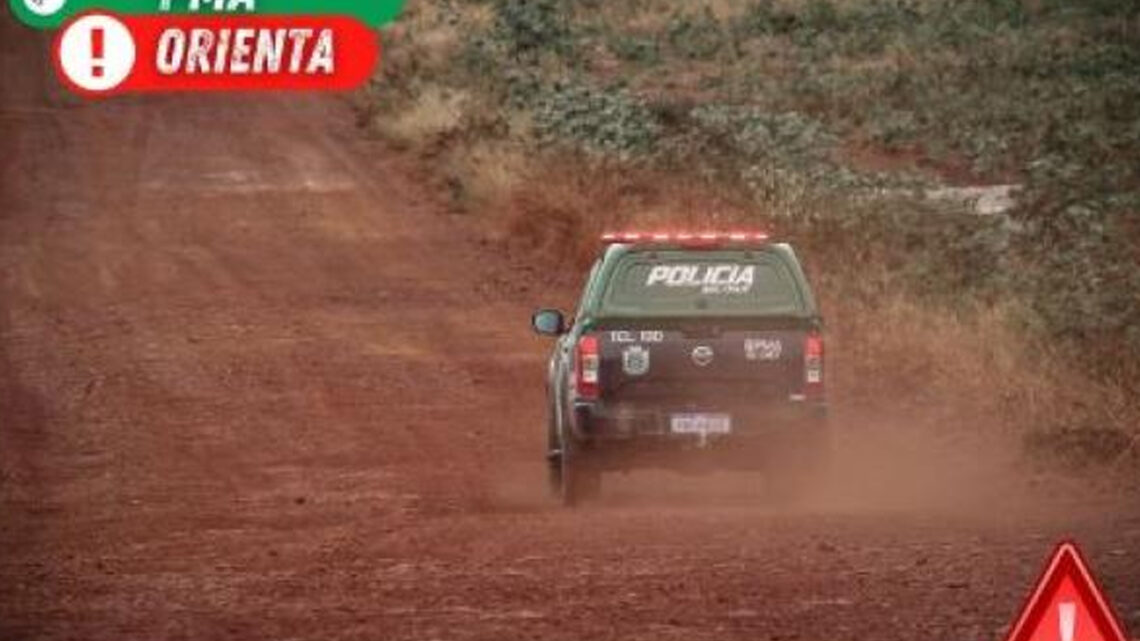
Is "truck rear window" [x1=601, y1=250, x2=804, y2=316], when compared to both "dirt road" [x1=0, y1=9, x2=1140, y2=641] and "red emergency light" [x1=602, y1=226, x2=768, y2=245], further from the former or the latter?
"dirt road" [x1=0, y1=9, x2=1140, y2=641]

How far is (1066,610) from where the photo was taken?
337 inches

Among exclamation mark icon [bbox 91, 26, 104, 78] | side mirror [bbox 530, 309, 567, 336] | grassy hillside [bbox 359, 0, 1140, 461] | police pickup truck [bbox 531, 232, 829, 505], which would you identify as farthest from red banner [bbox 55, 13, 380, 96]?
police pickup truck [bbox 531, 232, 829, 505]

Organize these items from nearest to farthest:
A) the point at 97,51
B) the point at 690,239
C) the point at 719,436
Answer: the point at 719,436
the point at 690,239
the point at 97,51

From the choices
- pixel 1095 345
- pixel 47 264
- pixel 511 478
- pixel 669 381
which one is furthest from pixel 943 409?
pixel 47 264

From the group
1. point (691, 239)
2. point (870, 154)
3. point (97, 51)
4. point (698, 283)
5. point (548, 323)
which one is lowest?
point (548, 323)

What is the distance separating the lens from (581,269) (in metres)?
32.5

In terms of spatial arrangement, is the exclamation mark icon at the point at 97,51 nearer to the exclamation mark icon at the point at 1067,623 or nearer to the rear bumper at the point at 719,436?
the rear bumper at the point at 719,436

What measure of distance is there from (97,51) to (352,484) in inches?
1008

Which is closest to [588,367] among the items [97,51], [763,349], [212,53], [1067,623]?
[763,349]

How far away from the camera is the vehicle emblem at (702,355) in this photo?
16.8 metres

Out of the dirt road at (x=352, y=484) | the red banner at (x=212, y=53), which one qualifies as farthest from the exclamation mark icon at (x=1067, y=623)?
the red banner at (x=212, y=53)

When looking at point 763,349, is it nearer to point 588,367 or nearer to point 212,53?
point 588,367

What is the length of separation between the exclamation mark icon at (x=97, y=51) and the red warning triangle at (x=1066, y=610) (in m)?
33.0

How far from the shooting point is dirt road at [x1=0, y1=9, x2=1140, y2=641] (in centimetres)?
1285
